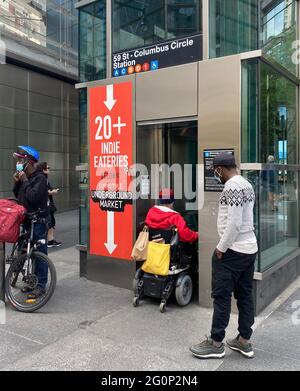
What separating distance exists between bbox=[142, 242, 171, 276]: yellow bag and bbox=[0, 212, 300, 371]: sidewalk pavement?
46cm

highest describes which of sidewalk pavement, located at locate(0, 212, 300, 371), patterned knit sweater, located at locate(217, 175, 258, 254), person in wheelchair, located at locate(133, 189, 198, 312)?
patterned knit sweater, located at locate(217, 175, 258, 254)

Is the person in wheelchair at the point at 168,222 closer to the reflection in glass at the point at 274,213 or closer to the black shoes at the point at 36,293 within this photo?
the reflection in glass at the point at 274,213

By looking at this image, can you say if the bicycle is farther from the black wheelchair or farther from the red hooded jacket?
the red hooded jacket

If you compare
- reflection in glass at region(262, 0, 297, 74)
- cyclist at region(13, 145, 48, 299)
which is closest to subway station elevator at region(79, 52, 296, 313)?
reflection in glass at region(262, 0, 297, 74)

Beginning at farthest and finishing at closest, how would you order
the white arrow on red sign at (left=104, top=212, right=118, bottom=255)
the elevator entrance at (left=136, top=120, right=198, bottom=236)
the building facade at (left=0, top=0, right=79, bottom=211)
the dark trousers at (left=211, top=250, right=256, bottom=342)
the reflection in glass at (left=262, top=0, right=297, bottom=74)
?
the building facade at (left=0, top=0, right=79, bottom=211) → the elevator entrance at (left=136, top=120, right=198, bottom=236) → the white arrow on red sign at (left=104, top=212, right=118, bottom=255) → the reflection in glass at (left=262, top=0, right=297, bottom=74) → the dark trousers at (left=211, top=250, right=256, bottom=342)

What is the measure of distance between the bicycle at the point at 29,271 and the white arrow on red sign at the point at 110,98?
1670 millimetres

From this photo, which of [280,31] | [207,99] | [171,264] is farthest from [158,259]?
[280,31]

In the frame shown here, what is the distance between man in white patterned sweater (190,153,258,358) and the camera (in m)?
3.43

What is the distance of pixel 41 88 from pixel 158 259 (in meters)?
10.6

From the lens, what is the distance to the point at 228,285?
3.51 metres

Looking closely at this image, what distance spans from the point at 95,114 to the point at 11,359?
128 inches

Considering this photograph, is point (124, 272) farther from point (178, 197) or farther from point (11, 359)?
point (11, 359)
